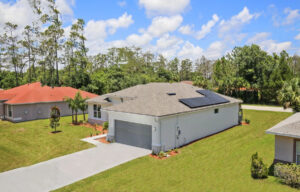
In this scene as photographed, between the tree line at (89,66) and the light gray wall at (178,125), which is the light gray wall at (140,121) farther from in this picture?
the tree line at (89,66)

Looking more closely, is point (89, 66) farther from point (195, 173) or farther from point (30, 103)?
point (195, 173)

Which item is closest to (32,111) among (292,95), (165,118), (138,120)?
(138,120)

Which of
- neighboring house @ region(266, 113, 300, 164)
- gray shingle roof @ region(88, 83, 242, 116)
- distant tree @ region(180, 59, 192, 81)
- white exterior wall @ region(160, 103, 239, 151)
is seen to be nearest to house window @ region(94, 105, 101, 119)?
gray shingle roof @ region(88, 83, 242, 116)

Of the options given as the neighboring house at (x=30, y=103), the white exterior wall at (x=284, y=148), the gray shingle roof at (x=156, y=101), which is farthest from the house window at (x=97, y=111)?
the white exterior wall at (x=284, y=148)

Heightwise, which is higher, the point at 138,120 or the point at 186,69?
the point at 186,69

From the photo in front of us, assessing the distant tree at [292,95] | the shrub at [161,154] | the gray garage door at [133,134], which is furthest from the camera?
the distant tree at [292,95]

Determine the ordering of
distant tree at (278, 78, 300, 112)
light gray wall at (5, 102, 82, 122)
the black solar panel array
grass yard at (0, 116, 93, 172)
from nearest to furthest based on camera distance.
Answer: grass yard at (0, 116, 93, 172)
the black solar panel array
distant tree at (278, 78, 300, 112)
light gray wall at (5, 102, 82, 122)

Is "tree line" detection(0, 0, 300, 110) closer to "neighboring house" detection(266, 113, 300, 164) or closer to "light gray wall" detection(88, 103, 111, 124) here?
"light gray wall" detection(88, 103, 111, 124)
